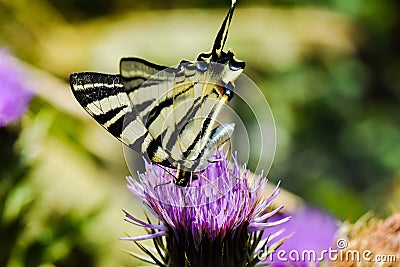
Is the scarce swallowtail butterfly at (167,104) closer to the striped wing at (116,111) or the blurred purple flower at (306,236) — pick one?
the striped wing at (116,111)

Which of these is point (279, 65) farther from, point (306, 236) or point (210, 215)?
point (210, 215)

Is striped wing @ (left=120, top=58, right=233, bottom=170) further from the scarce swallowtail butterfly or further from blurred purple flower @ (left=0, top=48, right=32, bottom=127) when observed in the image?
blurred purple flower @ (left=0, top=48, right=32, bottom=127)

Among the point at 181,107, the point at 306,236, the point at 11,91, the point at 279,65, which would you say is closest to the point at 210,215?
the point at 181,107

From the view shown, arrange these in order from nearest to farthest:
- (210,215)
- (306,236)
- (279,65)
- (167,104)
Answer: (167,104) < (210,215) < (306,236) < (279,65)

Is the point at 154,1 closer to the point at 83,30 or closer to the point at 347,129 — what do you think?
the point at 83,30

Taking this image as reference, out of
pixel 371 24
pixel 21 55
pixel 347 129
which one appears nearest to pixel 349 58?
pixel 371 24

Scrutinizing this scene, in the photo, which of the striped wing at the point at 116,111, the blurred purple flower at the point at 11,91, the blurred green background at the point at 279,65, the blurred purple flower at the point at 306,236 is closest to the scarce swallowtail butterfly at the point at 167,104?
the striped wing at the point at 116,111
